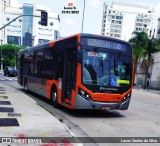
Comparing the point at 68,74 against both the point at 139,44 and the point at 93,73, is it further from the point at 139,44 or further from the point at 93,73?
the point at 139,44

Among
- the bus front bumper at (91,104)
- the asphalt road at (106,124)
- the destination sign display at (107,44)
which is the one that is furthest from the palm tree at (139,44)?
the bus front bumper at (91,104)

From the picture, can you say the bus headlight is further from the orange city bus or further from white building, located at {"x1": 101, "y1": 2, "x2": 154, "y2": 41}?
white building, located at {"x1": 101, "y1": 2, "x2": 154, "y2": 41}

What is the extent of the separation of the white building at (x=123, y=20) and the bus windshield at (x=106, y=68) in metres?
150

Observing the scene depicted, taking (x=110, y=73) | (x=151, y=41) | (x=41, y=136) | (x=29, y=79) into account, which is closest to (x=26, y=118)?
(x=41, y=136)

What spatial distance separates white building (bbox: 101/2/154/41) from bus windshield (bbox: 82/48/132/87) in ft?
493

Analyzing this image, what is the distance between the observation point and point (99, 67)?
36.9 ft

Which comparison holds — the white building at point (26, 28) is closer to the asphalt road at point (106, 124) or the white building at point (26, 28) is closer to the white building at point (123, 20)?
the white building at point (123, 20)

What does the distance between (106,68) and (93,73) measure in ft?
1.94

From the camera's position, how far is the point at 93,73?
11133 millimetres

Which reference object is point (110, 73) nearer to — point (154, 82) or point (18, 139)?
point (18, 139)

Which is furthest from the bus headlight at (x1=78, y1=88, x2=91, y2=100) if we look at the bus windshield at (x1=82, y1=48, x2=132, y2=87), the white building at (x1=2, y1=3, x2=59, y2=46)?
the white building at (x1=2, y1=3, x2=59, y2=46)

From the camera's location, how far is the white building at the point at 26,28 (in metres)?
142

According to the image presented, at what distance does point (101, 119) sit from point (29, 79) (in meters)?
8.51

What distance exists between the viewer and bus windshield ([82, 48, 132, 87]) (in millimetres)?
11125
